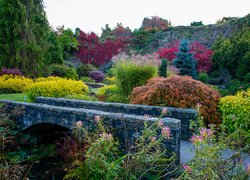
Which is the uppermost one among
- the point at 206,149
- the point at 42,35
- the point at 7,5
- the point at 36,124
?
the point at 7,5

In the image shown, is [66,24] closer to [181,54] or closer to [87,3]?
[87,3]

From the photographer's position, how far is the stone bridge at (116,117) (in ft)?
13.7

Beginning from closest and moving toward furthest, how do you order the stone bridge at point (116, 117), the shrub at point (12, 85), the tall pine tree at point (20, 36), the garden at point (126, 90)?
1. the garden at point (126, 90)
2. the stone bridge at point (116, 117)
3. the shrub at point (12, 85)
4. the tall pine tree at point (20, 36)

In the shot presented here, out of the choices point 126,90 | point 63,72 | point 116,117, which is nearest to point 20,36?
point 63,72

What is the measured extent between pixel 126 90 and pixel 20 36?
956 centimetres

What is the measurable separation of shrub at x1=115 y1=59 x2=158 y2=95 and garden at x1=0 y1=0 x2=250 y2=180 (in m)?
0.03

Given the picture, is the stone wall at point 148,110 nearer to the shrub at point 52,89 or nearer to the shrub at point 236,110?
the shrub at point 236,110

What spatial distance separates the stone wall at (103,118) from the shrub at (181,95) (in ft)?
5.88

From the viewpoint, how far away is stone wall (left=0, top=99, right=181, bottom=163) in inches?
158

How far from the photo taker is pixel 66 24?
27.0 metres

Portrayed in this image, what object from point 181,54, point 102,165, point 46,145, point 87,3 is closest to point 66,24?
point 87,3

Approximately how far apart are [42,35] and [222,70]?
11.9 metres

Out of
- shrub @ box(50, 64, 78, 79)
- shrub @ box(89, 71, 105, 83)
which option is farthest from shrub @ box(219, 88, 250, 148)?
shrub @ box(89, 71, 105, 83)

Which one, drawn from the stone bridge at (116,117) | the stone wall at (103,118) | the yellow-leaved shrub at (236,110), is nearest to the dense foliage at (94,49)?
the stone bridge at (116,117)
